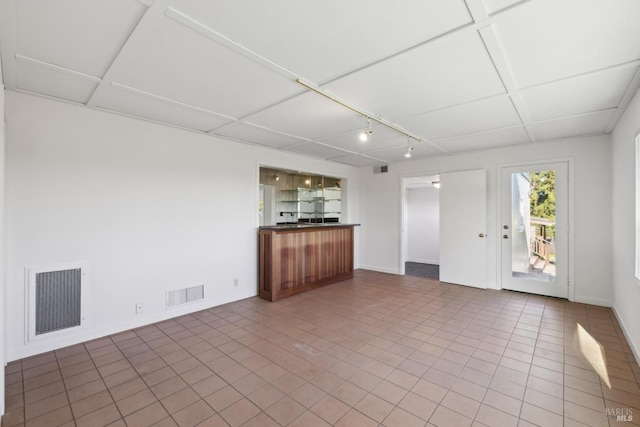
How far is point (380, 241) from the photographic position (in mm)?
6656

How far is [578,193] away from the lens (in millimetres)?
4320

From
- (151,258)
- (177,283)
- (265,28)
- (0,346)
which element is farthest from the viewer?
(177,283)

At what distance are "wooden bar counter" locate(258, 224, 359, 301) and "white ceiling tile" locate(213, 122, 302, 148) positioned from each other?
1384 millimetres

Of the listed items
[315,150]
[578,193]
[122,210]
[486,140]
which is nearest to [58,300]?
[122,210]

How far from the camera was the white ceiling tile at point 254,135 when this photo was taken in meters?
3.79

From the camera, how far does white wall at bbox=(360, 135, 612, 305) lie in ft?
13.6

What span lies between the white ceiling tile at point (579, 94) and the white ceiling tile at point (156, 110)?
340 centimetres

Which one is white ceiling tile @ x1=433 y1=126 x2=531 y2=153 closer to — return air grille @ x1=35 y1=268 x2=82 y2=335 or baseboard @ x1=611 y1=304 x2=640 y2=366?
baseboard @ x1=611 y1=304 x2=640 y2=366

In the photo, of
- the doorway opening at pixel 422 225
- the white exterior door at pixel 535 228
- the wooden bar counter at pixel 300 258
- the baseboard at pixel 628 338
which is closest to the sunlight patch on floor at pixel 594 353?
the baseboard at pixel 628 338

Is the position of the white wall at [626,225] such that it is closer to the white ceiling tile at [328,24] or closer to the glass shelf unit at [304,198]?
the white ceiling tile at [328,24]

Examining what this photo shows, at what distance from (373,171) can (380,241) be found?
5.48 feet

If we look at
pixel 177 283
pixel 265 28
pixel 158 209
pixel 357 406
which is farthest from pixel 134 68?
pixel 357 406

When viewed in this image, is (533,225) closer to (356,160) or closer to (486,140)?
(486,140)

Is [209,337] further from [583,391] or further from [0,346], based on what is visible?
[583,391]
